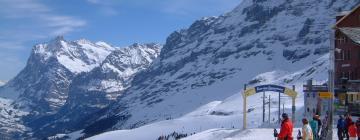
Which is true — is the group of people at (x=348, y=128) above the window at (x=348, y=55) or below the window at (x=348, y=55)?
below

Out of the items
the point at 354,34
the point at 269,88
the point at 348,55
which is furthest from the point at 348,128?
the point at 348,55

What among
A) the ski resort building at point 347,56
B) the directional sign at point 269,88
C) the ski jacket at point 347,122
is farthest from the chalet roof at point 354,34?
the ski jacket at point 347,122

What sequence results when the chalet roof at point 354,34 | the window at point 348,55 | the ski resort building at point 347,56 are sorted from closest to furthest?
the chalet roof at point 354,34 < the ski resort building at point 347,56 < the window at point 348,55

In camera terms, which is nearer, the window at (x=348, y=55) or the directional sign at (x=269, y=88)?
the directional sign at (x=269, y=88)

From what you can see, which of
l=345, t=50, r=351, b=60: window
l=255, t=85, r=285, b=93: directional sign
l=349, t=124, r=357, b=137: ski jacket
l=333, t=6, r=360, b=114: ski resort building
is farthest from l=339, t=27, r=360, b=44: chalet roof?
l=345, t=50, r=351, b=60: window

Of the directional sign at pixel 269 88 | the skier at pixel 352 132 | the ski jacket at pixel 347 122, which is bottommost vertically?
the skier at pixel 352 132

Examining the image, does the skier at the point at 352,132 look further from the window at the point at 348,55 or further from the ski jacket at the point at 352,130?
the window at the point at 348,55

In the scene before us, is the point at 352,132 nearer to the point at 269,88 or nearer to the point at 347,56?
the point at 269,88

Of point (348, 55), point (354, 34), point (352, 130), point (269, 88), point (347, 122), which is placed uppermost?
point (348, 55)

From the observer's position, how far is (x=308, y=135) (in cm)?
2911

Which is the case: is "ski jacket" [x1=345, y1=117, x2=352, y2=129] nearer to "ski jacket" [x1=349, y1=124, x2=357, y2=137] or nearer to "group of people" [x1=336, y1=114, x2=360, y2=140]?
"group of people" [x1=336, y1=114, x2=360, y2=140]


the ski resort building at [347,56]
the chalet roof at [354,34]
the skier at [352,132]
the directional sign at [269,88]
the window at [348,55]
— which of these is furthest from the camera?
the window at [348,55]

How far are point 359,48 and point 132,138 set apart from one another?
129 m

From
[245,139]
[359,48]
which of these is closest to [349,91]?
[359,48]
